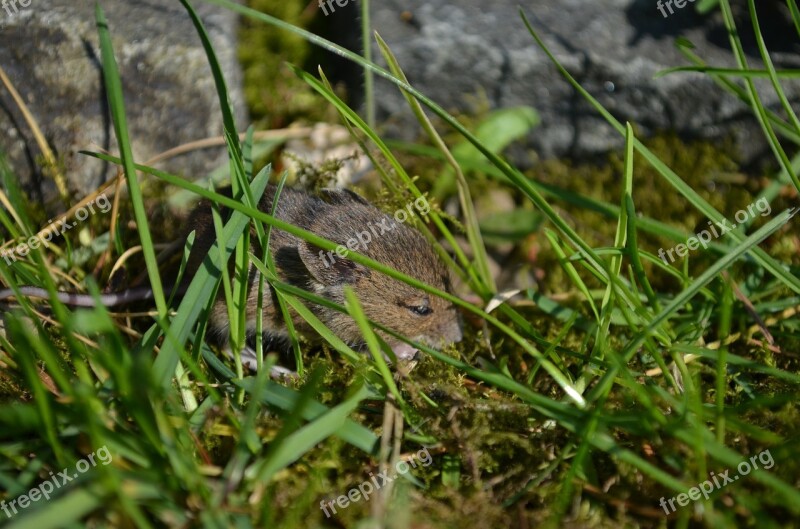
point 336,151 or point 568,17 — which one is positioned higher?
point 568,17

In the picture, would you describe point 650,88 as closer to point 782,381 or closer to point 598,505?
point 782,381

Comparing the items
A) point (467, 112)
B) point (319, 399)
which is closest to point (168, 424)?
point (319, 399)

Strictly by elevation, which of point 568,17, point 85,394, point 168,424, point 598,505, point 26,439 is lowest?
point 598,505
